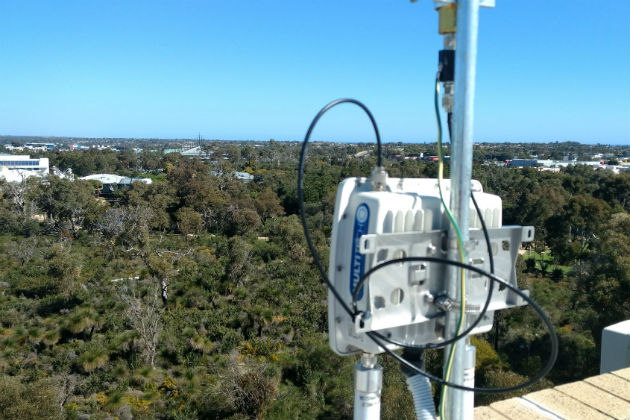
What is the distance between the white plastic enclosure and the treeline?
1.28m

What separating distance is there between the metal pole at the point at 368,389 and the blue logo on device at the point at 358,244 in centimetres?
24

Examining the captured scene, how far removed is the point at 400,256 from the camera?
1473 mm

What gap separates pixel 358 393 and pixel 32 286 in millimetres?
12991

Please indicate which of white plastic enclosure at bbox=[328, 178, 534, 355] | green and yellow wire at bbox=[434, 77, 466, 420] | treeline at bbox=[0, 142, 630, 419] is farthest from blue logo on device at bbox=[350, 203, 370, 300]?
treeline at bbox=[0, 142, 630, 419]

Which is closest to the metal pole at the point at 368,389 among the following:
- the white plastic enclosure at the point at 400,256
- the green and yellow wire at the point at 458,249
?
the white plastic enclosure at the point at 400,256

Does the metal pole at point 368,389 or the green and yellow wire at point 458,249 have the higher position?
the green and yellow wire at point 458,249

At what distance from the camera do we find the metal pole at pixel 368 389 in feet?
5.06

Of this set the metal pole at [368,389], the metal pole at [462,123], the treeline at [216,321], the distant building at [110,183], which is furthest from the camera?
the distant building at [110,183]

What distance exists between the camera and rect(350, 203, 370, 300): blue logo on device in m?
1.46

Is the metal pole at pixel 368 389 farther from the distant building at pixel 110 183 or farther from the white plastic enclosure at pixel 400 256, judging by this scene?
the distant building at pixel 110 183

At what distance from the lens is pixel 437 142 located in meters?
1.55

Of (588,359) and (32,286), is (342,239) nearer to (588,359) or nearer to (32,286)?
(588,359)

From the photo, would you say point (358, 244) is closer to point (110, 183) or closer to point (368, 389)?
point (368, 389)

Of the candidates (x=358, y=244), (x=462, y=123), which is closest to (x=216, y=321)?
(x=358, y=244)
